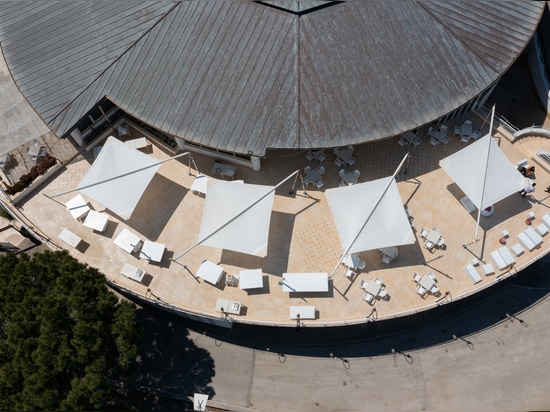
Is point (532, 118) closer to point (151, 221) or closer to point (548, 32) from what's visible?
point (548, 32)

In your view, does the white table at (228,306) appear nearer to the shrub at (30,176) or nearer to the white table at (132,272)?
the white table at (132,272)

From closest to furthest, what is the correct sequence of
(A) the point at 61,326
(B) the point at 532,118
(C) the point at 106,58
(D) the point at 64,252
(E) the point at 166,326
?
(A) the point at 61,326 → (D) the point at 64,252 → (C) the point at 106,58 → (E) the point at 166,326 → (B) the point at 532,118

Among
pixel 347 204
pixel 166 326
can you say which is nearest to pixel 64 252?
pixel 166 326

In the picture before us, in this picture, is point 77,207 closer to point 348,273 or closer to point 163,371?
point 163,371

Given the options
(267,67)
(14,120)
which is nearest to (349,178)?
(267,67)

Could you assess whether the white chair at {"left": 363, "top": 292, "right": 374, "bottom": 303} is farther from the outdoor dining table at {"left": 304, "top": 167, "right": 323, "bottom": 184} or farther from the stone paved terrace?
the outdoor dining table at {"left": 304, "top": 167, "right": 323, "bottom": 184}

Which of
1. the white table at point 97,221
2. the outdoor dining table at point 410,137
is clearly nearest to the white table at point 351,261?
the outdoor dining table at point 410,137

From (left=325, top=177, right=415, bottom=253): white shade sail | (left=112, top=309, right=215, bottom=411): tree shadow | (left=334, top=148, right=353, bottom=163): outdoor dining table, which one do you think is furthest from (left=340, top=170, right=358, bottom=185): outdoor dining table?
(left=112, top=309, right=215, bottom=411): tree shadow
